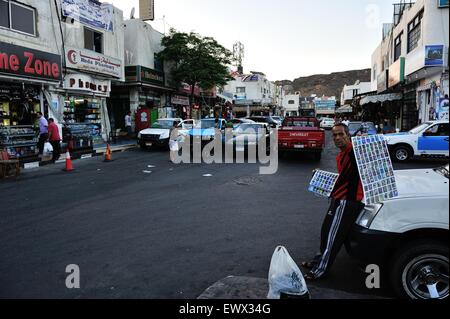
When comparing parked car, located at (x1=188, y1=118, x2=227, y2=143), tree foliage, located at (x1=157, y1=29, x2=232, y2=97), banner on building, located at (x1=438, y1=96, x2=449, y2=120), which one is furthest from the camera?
tree foliage, located at (x1=157, y1=29, x2=232, y2=97)

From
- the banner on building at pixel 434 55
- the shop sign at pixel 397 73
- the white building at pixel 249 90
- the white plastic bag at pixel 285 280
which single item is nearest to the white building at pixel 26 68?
the white plastic bag at pixel 285 280

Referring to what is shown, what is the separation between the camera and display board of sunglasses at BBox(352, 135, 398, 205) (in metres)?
3.63

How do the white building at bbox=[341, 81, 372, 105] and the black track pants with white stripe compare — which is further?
the white building at bbox=[341, 81, 372, 105]

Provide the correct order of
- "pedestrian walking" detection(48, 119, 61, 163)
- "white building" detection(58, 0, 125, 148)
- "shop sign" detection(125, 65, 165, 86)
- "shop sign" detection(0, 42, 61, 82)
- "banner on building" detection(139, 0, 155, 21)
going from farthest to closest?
"banner on building" detection(139, 0, 155, 21)
"shop sign" detection(125, 65, 165, 86)
"white building" detection(58, 0, 125, 148)
"pedestrian walking" detection(48, 119, 61, 163)
"shop sign" detection(0, 42, 61, 82)

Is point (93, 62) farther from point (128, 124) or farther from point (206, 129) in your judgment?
point (206, 129)

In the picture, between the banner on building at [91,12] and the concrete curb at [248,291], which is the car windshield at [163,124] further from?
the concrete curb at [248,291]

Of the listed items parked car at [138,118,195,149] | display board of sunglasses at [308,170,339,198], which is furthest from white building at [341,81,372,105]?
display board of sunglasses at [308,170,339,198]

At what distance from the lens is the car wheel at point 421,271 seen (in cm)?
342

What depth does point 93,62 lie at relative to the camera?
20.6 meters

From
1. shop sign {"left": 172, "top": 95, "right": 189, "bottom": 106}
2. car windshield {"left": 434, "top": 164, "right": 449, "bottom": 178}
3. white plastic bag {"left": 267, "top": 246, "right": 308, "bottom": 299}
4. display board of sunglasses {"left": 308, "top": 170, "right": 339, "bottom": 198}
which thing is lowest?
white plastic bag {"left": 267, "top": 246, "right": 308, "bottom": 299}

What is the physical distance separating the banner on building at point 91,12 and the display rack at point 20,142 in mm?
7260

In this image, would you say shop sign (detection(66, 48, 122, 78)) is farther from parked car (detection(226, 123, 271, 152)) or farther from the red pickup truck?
the red pickup truck

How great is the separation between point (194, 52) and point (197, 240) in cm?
2476
